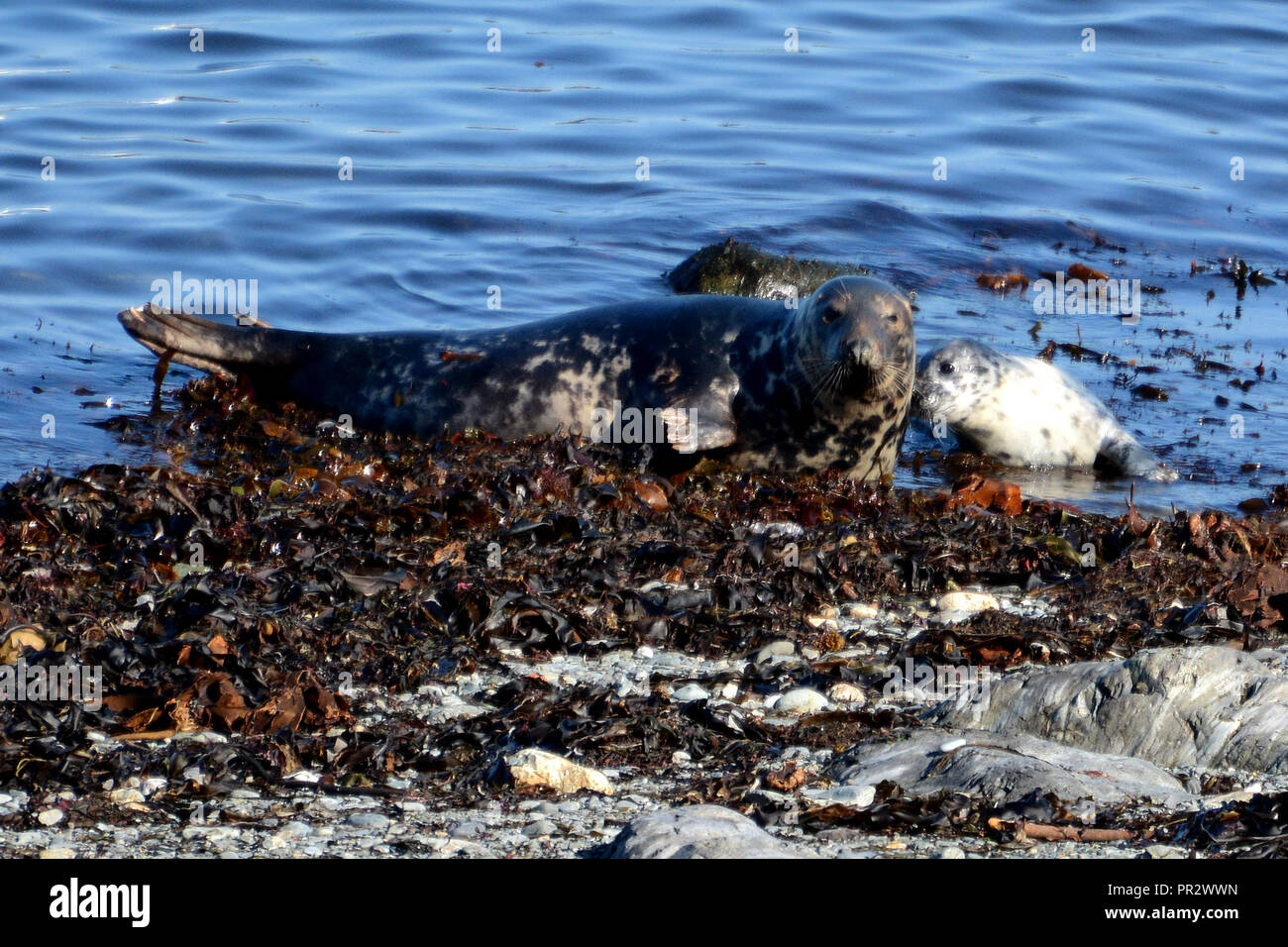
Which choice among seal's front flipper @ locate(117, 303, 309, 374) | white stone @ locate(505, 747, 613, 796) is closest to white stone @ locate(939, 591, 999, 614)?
white stone @ locate(505, 747, 613, 796)

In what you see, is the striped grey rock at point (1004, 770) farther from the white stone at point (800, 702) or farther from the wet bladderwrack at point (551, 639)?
the white stone at point (800, 702)

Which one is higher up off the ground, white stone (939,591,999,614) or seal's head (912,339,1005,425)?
seal's head (912,339,1005,425)

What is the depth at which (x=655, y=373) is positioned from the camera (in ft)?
25.3

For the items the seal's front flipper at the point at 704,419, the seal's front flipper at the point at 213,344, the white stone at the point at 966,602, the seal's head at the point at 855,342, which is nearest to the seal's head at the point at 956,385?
the seal's head at the point at 855,342

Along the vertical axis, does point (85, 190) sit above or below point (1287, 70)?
below

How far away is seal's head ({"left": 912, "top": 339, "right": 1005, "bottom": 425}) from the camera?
28.8 ft

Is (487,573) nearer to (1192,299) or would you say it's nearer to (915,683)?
(915,683)

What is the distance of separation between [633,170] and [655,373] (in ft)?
23.2

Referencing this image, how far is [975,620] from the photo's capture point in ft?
17.8

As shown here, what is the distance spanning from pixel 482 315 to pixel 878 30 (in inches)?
378

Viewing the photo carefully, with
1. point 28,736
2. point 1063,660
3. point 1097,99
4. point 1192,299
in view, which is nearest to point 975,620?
point 1063,660

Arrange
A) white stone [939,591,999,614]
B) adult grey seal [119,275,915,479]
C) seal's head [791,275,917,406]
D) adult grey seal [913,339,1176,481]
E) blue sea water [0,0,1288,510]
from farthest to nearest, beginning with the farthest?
1. blue sea water [0,0,1288,510]
2. adult grey seal [913,339,1176,481]
3. adult grey seal [119,275,915,479]
4. seal's head [791,275,917,406]
5. white stone [939,591,999,614]

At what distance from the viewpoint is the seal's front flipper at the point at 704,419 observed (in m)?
7.43

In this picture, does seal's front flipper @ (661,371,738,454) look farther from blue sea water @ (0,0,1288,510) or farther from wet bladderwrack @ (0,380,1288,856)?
blue sea water @ (0,0,1288,510)
